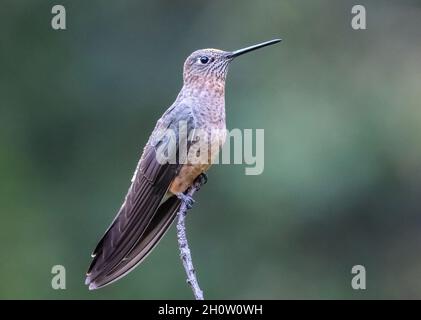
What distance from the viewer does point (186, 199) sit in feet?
17.2

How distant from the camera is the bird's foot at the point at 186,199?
5184 millimetres

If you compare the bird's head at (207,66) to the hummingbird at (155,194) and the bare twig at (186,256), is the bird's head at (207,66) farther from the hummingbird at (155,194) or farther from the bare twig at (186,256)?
the bare twig at (186,256)

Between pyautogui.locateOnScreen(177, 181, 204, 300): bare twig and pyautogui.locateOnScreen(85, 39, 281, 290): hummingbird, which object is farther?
pyautogui.locateOnScreen(85, 39, 281, 290): hummingbird

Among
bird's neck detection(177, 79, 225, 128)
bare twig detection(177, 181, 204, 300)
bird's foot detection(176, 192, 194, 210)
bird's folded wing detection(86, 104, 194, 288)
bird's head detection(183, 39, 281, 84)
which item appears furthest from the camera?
bird's head detection(183, 39, 281, 84)

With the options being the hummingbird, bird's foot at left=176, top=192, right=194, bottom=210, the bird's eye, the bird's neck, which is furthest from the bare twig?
the bird's eye

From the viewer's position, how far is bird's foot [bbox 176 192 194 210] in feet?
17.0

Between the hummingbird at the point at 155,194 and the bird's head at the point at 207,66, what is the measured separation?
0.22 feet

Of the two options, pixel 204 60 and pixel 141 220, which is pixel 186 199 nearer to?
pixel 141 220

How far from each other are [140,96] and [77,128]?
2.35ft

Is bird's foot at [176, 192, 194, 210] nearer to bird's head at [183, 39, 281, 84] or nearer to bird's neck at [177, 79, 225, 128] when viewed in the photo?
bird's neck at [177, 79, 225, 128]

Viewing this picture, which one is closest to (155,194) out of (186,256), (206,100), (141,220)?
(141,220)

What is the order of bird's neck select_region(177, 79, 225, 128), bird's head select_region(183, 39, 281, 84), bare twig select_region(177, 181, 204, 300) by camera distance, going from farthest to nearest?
bird's head select_region(183, 39, 281, 84) → bird's neck select_region(177, 79, 225, 128) → bare twig select_region(177, 181, 204, 300)

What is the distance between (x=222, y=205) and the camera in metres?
8.86

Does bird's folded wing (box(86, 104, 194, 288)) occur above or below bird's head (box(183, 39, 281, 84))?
below
